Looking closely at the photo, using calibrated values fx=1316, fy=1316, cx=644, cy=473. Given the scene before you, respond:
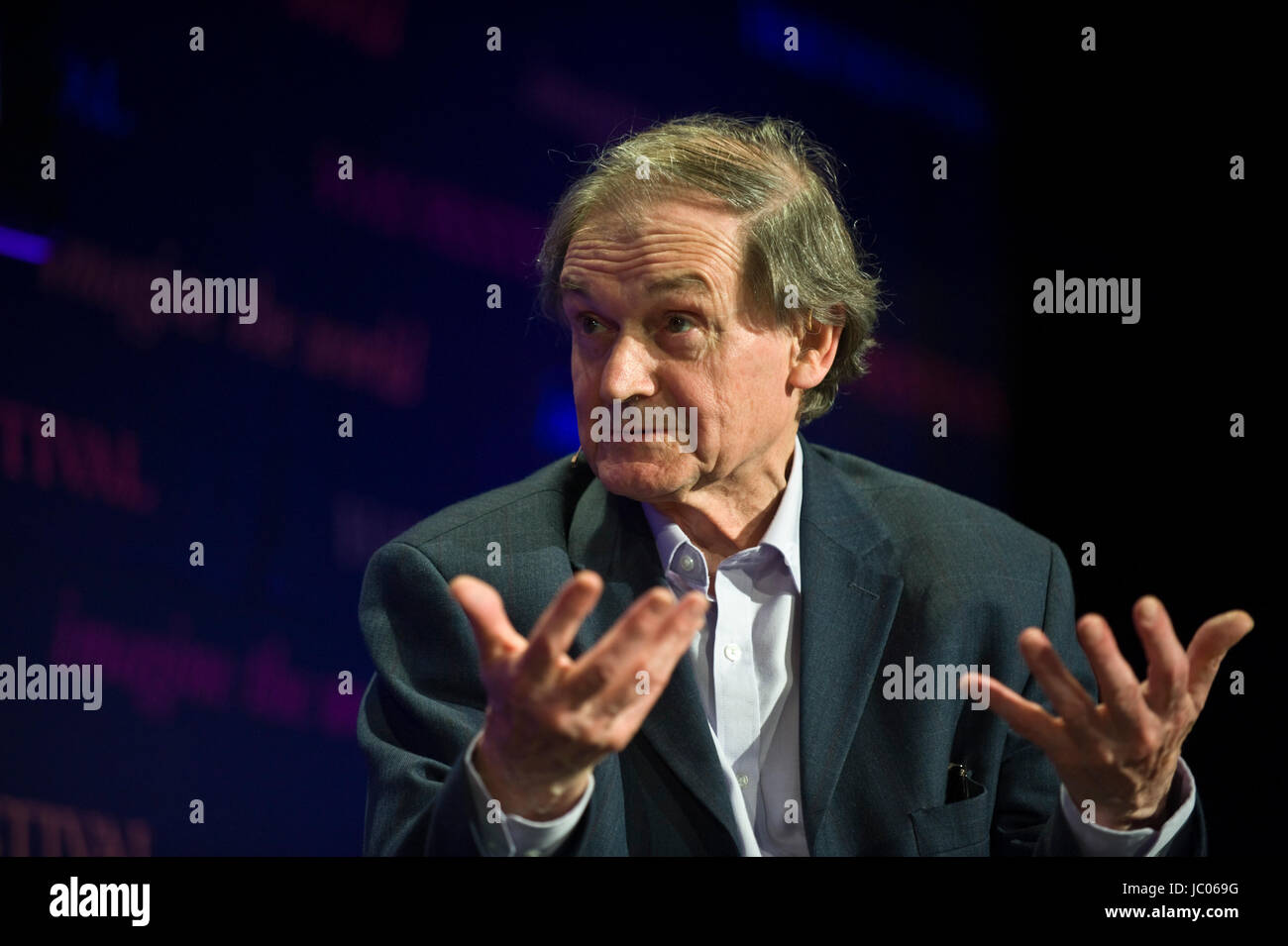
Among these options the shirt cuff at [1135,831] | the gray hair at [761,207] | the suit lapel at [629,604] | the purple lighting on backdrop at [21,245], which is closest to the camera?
the shirt cuff at [1135,831]

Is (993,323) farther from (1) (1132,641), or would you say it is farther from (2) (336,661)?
(2) (336,661)

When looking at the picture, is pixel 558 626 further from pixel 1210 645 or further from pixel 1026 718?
pixel 1210 645

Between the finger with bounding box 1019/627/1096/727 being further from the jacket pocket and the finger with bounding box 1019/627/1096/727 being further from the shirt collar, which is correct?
the shirt collar

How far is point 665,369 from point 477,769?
82 cm

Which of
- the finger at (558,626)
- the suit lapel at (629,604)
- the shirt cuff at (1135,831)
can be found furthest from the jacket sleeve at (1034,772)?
the finger at (558,626)

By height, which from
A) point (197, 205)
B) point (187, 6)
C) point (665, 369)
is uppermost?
point (187, 6)

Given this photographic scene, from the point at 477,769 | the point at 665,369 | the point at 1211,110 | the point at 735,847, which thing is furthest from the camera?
the point at 1211,110

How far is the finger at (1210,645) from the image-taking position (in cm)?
184

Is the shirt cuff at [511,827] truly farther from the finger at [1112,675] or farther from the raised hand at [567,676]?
the finger at [1112,675]

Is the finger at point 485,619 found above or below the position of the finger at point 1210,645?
above

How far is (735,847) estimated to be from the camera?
7.18ft

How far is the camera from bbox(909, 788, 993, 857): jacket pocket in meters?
2.27

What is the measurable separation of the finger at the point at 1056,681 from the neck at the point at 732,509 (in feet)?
2.52

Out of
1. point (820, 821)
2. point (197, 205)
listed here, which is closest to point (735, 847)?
point (820, 821)
